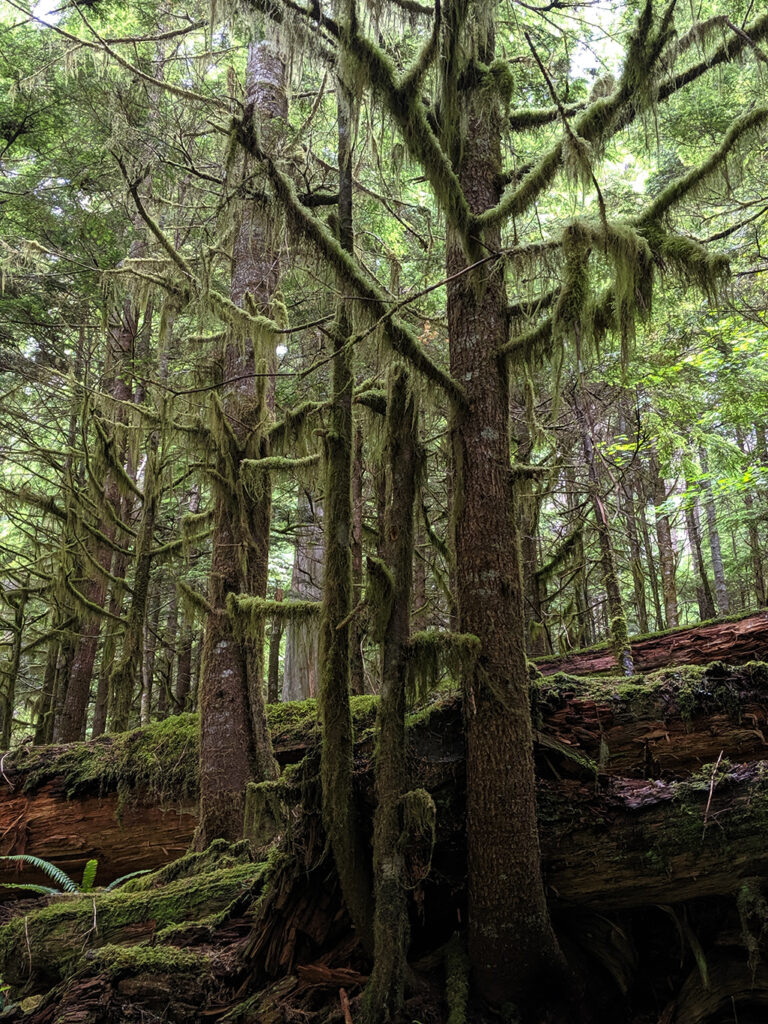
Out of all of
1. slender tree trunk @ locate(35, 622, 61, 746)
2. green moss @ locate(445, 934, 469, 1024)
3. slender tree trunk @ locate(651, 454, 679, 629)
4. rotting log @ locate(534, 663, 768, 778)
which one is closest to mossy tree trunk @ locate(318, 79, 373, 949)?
green moss @ locate(445, 934, 469, 1024)

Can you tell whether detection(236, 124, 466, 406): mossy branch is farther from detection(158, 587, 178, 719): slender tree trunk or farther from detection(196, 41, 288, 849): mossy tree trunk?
detection(158, 587, 178, 719): slender tree trunk

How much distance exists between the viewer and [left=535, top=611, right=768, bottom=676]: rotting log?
6.01 metres

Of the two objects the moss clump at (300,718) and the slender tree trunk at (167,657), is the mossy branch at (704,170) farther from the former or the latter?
the slender tree trunk at (167,657)

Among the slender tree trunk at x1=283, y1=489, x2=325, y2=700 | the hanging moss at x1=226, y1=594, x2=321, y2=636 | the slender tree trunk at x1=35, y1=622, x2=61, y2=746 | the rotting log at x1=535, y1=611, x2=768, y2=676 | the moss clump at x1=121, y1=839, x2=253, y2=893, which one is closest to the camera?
the hanging moss at x1=226, y1=594, x2=321, y2=636

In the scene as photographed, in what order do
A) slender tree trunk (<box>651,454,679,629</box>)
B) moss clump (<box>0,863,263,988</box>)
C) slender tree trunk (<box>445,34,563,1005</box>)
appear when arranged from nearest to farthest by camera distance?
slender tree trunk (<box>445,34,563,1005</box>) < moss clump (<box>0,863,263,988</box>) < slender tree trunk (<box>651,454,679,629</box>)

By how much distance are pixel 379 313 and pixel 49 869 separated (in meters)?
6.08

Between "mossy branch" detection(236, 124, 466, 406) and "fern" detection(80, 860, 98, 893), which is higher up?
"mossy branch" detection(236, 124, 466, 406)

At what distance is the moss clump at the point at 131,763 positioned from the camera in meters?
6.69

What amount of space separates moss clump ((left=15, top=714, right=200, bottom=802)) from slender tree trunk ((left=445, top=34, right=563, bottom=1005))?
13.6 feet

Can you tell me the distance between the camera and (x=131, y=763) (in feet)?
22.5

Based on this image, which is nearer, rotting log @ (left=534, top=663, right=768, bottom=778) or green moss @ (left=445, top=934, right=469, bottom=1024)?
green moss @ (left=445, top=934, right=469, bottom=1024)

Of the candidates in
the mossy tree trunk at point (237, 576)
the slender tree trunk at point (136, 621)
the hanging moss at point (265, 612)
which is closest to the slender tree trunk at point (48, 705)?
the slender tree trunk at point (136, 621)

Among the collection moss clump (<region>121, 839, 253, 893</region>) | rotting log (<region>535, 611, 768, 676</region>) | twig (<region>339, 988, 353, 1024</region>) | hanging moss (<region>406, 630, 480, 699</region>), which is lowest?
twig (<region>339, 988, 353, 1024</region>)

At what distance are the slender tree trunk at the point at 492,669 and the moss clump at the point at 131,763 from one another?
415 cm
